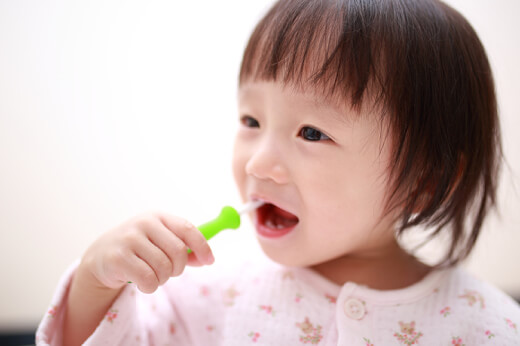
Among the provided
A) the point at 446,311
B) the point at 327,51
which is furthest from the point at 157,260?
the point at 446,311

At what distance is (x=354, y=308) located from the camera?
0.69 meters

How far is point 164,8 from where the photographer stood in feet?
3.38

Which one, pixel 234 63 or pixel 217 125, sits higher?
pixel 234 63

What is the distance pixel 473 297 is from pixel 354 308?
0.72ft

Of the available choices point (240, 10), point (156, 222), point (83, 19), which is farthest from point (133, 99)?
point (156, 222)

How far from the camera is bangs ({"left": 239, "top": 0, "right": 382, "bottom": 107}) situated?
602 mm

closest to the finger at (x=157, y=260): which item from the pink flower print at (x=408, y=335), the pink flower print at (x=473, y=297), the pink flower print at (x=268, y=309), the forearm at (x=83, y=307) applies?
the forearm at (x=83, y=307)

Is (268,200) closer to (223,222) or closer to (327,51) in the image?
(223,222)

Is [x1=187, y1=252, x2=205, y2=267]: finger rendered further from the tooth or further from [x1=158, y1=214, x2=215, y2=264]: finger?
the tooth

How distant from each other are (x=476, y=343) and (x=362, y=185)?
1.02 ft

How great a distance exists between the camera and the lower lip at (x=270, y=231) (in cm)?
70

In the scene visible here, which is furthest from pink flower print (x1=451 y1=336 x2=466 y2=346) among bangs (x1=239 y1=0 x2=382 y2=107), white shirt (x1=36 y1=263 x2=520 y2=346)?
bangs (x1=239 y1=0 x2=382 y2=107)

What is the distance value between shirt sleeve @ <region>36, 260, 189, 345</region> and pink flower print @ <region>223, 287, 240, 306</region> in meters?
0.09

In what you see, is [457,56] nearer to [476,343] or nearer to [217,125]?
[476,343]
